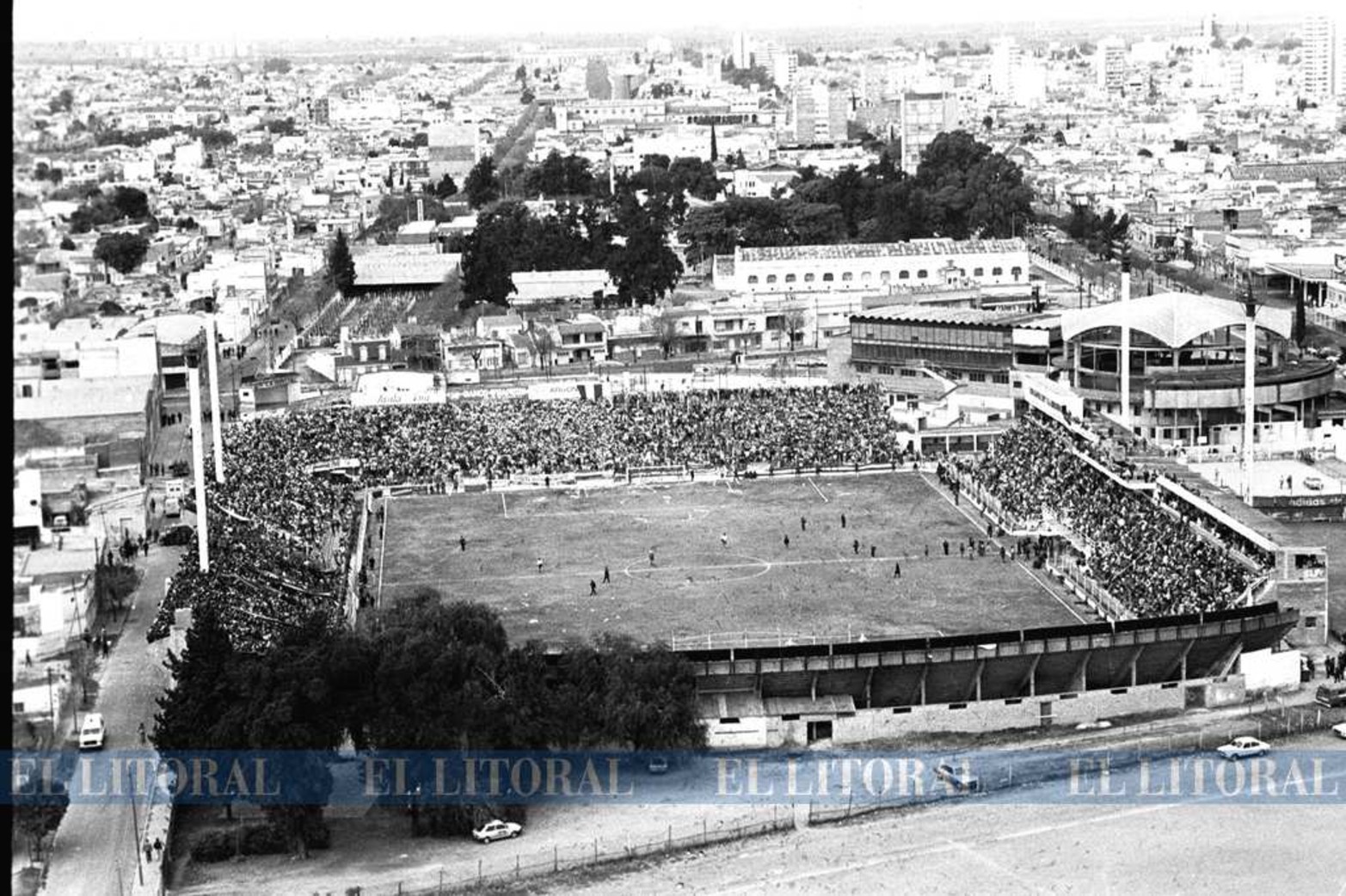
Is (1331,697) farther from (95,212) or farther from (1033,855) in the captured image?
(95,212)

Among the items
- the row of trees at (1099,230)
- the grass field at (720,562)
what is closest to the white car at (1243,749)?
the grass field at (720,562)

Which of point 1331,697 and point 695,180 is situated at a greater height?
point 695,180

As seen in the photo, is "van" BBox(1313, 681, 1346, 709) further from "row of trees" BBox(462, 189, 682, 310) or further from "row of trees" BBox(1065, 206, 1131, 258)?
"row of trees" BBox(1065, 206, 1131, 258)

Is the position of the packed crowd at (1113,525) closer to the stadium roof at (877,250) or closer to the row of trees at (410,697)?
the row of trees at (410,697)

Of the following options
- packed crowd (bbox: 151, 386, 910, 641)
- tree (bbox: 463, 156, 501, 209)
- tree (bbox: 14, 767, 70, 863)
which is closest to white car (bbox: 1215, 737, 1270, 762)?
tree (bbox: 14, 767, 70, 863)

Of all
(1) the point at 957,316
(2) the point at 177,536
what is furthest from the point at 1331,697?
(1) the point at 957,316

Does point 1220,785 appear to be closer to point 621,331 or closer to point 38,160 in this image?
point 38,160
